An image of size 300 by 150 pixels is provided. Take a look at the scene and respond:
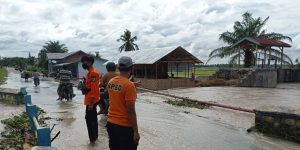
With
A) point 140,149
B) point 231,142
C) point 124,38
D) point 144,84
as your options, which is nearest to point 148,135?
point 140,149

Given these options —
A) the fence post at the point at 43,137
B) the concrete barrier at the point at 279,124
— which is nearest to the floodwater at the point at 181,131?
the concrete barrier at the point at 279,124

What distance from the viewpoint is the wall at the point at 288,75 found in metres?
30.2

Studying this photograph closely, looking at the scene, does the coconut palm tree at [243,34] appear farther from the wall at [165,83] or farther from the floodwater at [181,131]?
the floodwater at [181,131]

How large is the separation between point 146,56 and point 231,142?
2193cm

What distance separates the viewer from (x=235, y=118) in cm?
1163

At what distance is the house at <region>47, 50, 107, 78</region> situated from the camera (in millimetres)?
53062

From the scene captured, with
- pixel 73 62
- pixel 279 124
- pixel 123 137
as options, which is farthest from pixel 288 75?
pixel 73 62

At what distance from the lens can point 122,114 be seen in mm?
4379

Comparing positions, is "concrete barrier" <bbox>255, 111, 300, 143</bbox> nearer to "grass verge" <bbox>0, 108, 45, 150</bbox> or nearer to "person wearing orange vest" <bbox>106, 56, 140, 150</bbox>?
"person wearing orange vest" <bbox>106, 56, 140, 150</bbox>

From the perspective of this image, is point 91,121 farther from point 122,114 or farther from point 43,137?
point 122,114

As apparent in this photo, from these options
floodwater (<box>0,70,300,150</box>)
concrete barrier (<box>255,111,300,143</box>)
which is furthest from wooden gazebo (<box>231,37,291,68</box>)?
concrete barrier (<box>255,111,300,143</box>)

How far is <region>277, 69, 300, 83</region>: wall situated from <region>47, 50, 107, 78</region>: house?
94.7ft

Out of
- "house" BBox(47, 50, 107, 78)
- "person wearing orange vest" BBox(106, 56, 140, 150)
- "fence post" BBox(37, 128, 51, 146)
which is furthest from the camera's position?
"house" BBox(47, 50, 107, 78)

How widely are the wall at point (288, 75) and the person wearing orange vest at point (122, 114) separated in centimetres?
2784
